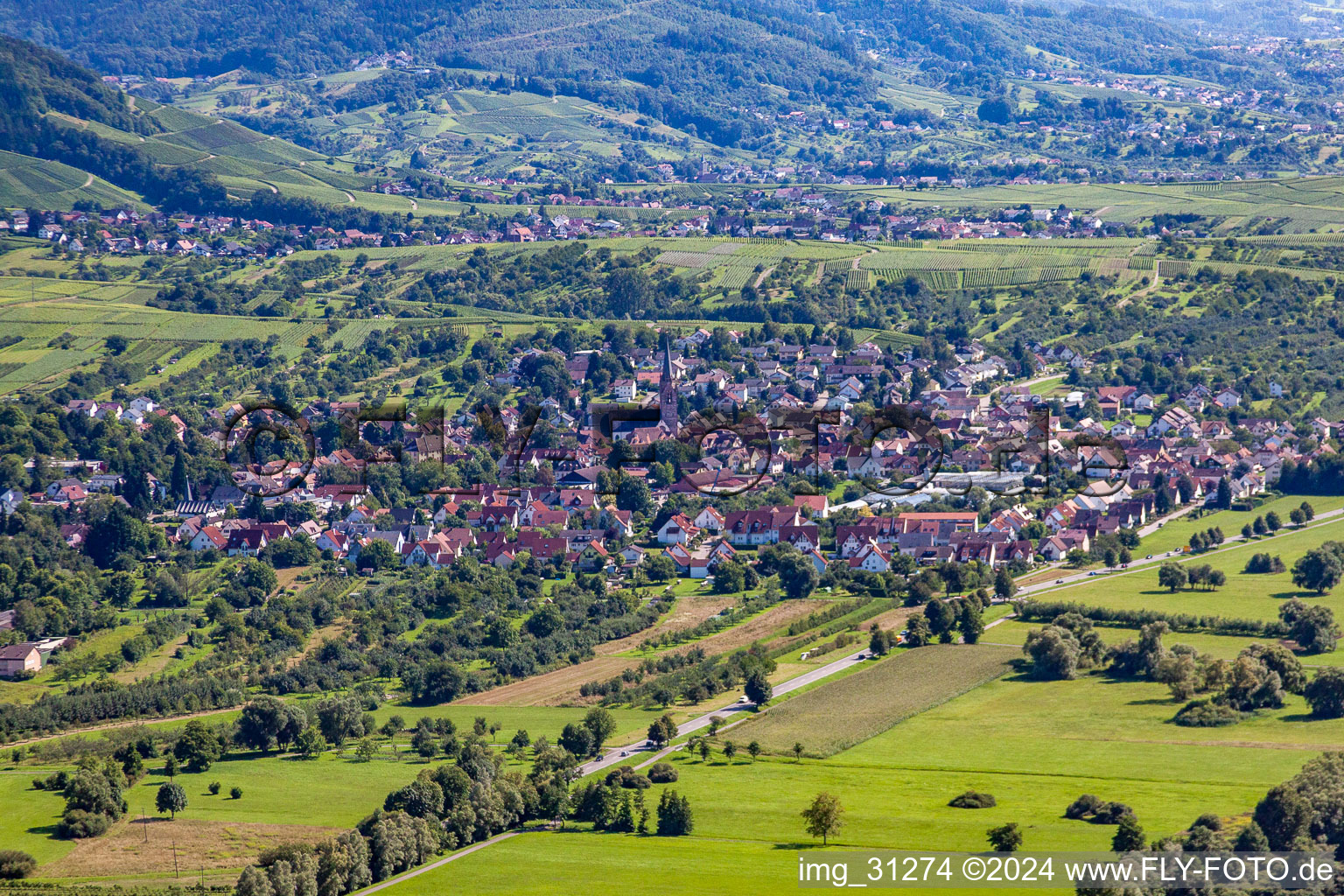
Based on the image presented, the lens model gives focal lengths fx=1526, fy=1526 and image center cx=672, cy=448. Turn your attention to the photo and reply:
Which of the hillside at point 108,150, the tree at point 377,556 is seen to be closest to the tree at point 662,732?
the tree at point 377,556

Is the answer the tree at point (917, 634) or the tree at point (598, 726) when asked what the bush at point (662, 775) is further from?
the tree at point (917, 634)

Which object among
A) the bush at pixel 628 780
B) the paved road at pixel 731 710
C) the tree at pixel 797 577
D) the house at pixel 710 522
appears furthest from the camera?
the house at pixel 710 522

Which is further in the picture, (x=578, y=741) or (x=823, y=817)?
(x=578, y=741)

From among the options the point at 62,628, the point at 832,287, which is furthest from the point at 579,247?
the point at 62,628

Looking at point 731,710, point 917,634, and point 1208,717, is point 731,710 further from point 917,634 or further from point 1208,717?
point 1208,717

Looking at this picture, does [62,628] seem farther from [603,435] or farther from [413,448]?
[603,435]

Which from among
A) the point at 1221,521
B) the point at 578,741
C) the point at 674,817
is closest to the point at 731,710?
the point at 578,741

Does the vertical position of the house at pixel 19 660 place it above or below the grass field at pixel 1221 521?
below
